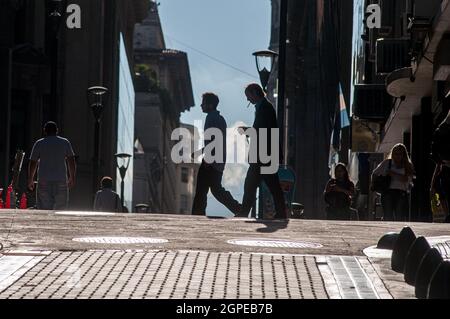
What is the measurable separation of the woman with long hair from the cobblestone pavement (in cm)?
1014

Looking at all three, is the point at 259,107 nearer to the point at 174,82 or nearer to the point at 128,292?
the point at 128,292

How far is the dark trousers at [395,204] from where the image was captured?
21.9 meters

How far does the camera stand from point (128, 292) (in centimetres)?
920

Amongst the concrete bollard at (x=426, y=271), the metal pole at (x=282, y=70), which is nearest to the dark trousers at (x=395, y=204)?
the metal pole at (x=282, y=70)

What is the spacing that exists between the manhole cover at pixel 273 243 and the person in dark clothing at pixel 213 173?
6.40 meters

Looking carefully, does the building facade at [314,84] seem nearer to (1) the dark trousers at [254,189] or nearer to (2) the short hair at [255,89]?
(1) the dark trousers at [254,189]

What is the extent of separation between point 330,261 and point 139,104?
4706 inches

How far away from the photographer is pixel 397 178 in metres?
21.9

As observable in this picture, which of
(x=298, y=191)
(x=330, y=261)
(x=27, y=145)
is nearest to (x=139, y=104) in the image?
(x=298, y=191)

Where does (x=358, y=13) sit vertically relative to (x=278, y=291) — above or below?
above

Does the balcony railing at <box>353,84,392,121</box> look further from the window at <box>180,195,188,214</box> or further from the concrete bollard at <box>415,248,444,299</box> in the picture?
the window at <box>180,195,188,214</box>

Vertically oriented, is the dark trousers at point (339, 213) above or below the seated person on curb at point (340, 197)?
below

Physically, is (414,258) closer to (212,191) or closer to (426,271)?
(426,271)
